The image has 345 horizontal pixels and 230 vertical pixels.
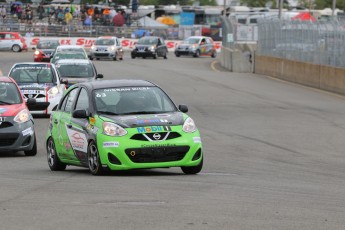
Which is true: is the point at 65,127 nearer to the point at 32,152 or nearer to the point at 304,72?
the point at 32,152

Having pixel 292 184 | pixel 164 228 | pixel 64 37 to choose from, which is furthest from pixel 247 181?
pixel 64 37

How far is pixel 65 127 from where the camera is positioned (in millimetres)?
14859

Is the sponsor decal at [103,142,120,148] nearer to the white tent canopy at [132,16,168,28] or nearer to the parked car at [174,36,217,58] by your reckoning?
the parked car at [174,36,217,58]

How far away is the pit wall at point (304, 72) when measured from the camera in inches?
1454

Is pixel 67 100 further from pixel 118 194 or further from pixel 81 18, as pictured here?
pixel 81 18

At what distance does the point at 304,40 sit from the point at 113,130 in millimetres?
30580

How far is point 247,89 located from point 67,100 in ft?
79.3

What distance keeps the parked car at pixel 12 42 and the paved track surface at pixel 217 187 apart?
48782 mm

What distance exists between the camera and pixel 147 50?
219ft

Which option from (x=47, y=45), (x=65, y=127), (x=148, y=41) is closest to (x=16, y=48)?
(x=148, y=41)

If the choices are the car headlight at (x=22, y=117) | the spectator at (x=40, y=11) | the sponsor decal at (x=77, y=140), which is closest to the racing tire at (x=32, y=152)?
the car headlight at (x=22, y=117)

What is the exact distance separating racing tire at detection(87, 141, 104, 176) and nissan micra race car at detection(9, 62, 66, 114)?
11.8 meters

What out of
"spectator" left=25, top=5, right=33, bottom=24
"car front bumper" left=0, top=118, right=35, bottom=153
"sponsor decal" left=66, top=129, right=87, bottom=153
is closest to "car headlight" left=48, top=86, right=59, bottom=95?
"car front bumper" left=0, top=118, right=35, bottom=153

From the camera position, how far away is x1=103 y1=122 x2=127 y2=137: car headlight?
13344 mm
